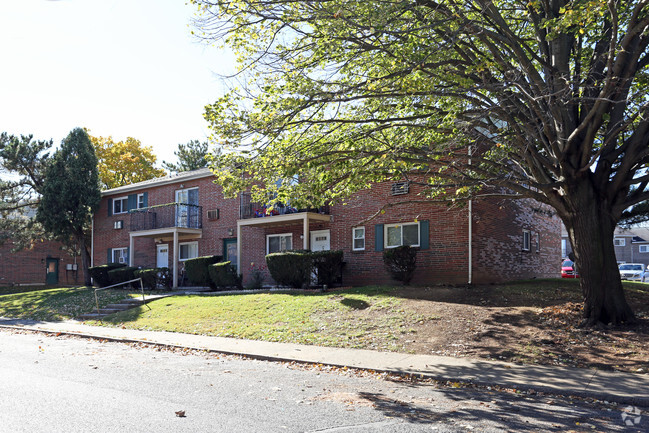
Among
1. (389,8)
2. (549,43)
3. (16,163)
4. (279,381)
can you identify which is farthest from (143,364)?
(16,163)

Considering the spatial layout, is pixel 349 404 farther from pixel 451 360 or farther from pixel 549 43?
pixel 549 43

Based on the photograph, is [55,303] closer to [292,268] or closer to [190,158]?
[292,268]

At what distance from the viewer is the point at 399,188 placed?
789 inches

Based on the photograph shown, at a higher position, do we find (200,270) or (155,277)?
(200,270)

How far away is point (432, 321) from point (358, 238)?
28.6 feet

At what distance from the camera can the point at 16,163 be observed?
104 feet

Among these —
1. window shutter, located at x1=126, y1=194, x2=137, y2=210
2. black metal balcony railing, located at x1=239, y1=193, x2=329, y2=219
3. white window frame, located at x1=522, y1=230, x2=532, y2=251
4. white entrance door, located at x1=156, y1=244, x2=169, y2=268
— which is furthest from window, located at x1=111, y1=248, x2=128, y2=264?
white window frame, located at x1=522, y1=230, x2=532, y2=251

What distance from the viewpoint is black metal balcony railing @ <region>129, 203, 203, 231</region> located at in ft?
87.0

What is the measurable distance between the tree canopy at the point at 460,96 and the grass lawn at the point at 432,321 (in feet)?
4.21

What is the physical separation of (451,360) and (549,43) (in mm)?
7296

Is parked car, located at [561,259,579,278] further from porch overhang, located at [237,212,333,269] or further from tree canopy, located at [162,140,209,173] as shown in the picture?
tree canopy, located at [162,140,209,173]

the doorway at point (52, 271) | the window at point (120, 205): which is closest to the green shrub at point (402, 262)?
the window at point (120, 205)

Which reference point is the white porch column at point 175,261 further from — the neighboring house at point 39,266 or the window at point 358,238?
the neighboring house at point 39,266

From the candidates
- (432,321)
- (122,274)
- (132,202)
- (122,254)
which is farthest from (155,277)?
(432,321)
